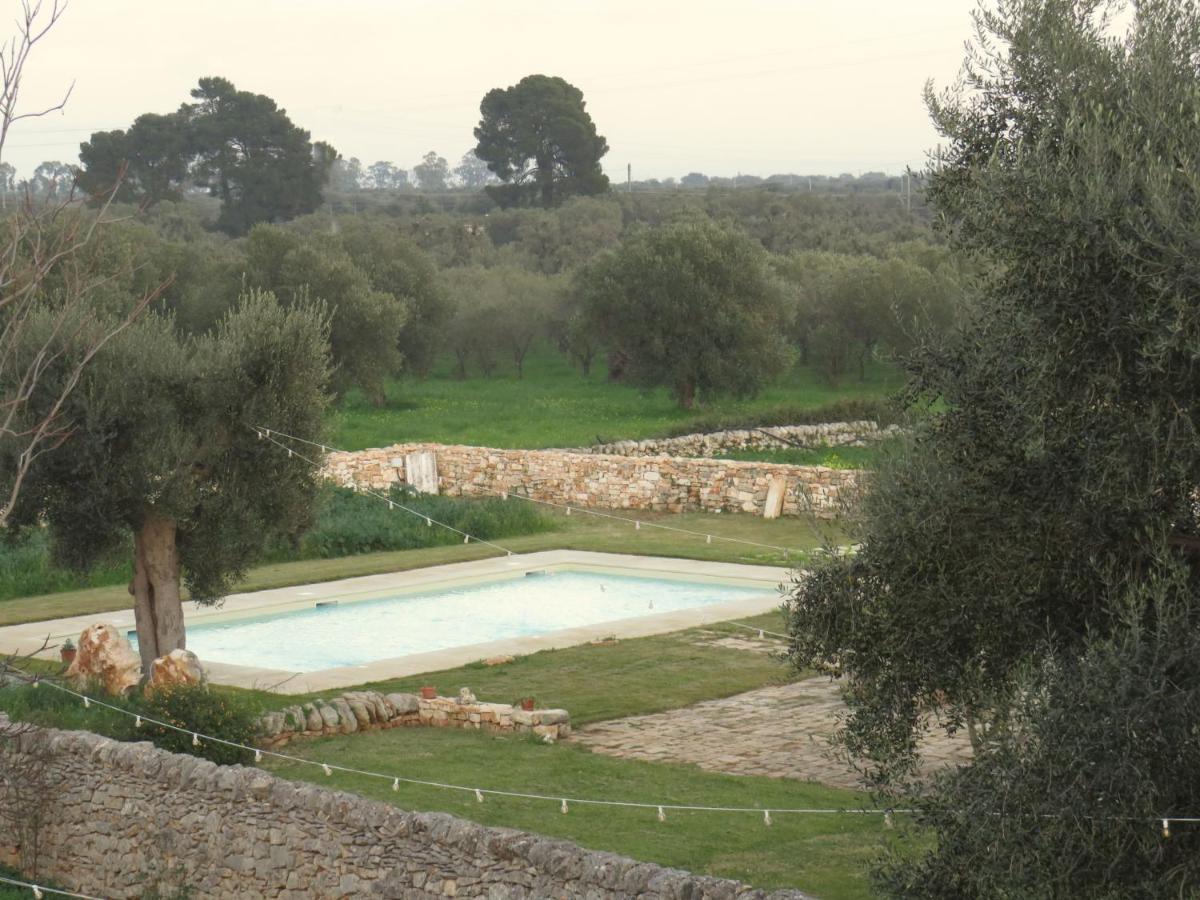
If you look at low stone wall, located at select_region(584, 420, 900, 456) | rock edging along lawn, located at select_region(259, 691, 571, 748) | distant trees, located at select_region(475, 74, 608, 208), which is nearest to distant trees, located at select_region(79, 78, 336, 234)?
distant trees, located at select_region(475, 74, 608, 208)

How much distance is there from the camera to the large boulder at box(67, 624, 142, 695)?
1600 cm

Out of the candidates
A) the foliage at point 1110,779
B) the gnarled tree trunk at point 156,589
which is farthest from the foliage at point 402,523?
the foliage at point 1110,779

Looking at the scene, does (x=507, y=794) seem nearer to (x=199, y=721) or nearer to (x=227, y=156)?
(x=199, y=721)

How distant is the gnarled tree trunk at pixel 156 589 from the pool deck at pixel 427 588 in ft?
3.65

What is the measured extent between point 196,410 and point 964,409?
382 inches

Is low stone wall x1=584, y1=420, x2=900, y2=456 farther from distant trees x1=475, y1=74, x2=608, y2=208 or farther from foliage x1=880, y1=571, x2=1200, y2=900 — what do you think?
distant trees x1=475, y1=74, x2=608, y2=208

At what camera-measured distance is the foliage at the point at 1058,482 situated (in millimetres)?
7836

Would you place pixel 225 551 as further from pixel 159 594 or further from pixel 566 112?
pixel 566 112

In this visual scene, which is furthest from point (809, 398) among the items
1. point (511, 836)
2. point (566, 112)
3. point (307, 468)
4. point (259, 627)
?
point (566, 112)

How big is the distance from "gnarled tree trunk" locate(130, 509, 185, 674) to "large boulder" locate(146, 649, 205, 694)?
1192 millimetres

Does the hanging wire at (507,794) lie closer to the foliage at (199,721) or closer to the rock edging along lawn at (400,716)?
the foliage at (199,721)

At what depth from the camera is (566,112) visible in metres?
100

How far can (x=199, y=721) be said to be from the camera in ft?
45.8

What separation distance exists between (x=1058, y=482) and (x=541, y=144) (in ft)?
310
